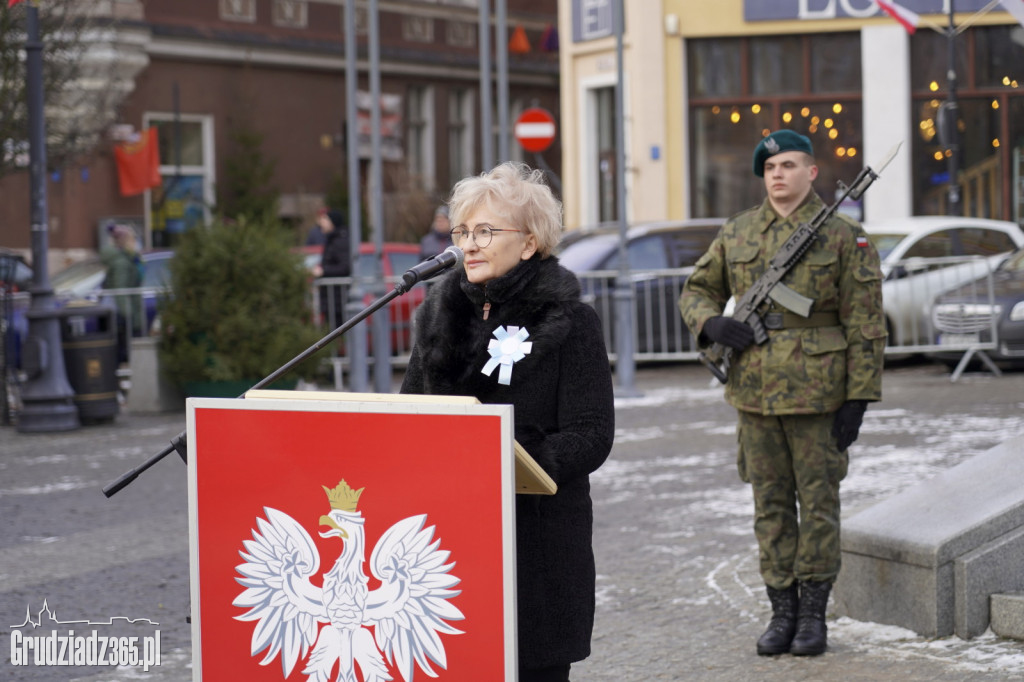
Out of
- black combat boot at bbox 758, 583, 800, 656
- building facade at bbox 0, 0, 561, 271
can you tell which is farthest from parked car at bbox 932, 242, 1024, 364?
building facade at bbox 0, 0, 561, 271

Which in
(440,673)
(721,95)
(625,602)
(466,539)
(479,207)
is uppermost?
(721,95)

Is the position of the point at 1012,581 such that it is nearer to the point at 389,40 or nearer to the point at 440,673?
the point at 440,673

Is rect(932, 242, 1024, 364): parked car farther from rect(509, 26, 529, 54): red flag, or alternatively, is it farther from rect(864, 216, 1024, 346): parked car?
rect(509, 26, 529, 54): red flag

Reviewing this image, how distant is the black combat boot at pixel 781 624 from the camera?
589 centimetres

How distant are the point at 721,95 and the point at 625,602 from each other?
2109 centimetres

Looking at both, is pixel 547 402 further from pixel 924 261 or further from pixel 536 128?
pixel 536 128

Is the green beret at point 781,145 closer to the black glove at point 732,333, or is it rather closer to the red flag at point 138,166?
the black glove at point 732,333

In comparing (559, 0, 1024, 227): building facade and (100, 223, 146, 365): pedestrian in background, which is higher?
(559, 0, 1024, 227): building facade

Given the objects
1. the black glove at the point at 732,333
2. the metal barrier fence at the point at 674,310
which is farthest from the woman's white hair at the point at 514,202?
the metal barrier fence at the point at 674,310

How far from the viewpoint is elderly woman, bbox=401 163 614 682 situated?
3.93 meters

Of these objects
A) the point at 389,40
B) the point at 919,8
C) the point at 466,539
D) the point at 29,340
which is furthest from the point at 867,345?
the point at 389,40

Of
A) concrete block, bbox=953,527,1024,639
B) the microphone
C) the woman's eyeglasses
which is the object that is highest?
the woman's eyeglasses

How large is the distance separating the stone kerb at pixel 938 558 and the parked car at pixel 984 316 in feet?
31.9

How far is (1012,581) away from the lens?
6023mm
